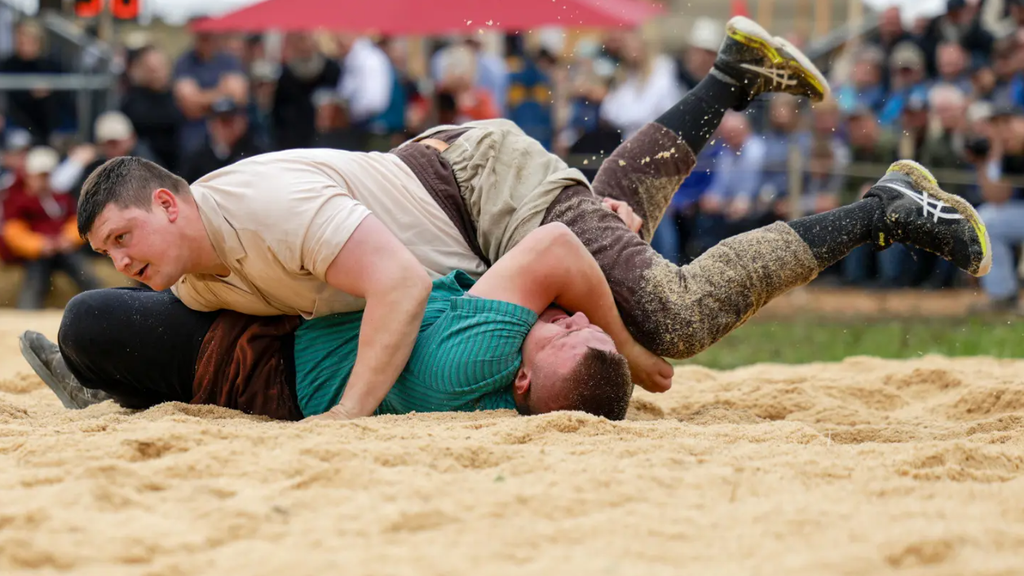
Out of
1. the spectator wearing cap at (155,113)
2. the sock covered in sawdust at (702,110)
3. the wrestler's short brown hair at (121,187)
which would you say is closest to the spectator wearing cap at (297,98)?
the spectator wearing cap at (155,113)

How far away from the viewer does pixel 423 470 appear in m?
2.61

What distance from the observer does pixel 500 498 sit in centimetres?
240

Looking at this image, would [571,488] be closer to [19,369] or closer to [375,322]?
[375,322]

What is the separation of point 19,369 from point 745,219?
5627 millimetres

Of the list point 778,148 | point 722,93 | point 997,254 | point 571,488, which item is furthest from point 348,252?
point 778,148

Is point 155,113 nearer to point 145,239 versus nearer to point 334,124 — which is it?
point 334,124

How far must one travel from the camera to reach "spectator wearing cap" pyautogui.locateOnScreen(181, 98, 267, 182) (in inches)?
354

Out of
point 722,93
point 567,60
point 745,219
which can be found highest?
point 722,93

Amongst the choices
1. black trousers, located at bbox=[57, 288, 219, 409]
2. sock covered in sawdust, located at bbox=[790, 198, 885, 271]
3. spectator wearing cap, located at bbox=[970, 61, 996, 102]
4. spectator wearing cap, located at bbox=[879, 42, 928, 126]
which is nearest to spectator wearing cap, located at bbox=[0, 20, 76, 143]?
spectator wearing cap, located at bbox=[879, 42, 928, 126]

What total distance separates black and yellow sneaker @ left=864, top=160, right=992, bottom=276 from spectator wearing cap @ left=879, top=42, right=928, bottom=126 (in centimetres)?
560

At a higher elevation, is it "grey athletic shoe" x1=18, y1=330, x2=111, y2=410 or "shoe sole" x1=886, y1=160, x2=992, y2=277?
"shoe sole" x1=886, y1=160, x2=992, y2=277

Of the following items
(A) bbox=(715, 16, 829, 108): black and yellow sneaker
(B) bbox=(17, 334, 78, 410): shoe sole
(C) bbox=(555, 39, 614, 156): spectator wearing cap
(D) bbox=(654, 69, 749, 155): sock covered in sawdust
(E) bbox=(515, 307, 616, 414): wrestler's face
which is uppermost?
(A) bbox=(715, 16, 829, 108): black and yellow sneaker

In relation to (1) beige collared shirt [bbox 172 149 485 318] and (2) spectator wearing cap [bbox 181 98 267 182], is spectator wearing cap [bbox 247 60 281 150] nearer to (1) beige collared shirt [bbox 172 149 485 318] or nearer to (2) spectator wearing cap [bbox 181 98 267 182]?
(2) spectator wearing cap [bbox 181 98 267 182]

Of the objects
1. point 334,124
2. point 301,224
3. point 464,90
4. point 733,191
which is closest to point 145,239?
point 301,224
